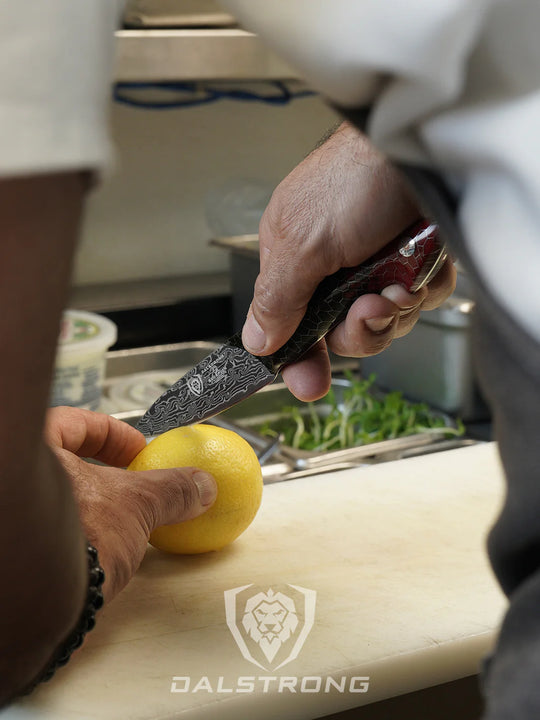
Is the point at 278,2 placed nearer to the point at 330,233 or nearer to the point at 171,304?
the point at 330,233

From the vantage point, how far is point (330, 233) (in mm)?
795

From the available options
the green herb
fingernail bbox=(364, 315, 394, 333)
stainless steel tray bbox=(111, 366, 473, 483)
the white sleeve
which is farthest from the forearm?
the green herb

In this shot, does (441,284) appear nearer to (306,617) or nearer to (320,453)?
(306,617)

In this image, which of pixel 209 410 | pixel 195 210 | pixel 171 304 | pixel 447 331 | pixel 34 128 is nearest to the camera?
pixel 34 128

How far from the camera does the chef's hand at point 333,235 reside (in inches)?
30.1

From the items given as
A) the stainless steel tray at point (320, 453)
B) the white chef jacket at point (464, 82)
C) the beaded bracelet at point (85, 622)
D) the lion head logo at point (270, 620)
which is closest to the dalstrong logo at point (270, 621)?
the lion head logo at point (270, 620)

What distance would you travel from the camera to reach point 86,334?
1717 millimetres

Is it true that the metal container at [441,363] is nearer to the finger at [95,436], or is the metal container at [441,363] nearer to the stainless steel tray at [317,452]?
the stainless steel tray at [317,452]

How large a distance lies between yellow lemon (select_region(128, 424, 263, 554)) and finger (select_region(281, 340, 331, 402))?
123mm

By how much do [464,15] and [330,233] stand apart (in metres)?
0.46

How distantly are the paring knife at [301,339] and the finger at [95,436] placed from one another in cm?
6

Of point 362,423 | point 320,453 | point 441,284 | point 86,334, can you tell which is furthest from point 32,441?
point 362,423

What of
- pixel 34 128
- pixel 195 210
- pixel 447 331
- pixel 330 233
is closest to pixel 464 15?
pixel 34 128

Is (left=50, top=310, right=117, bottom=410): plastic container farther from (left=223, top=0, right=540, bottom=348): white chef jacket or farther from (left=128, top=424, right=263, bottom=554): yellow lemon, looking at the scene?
(left=223, top=0, right=540, bottom=348): white chef jacket
